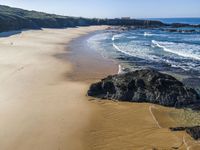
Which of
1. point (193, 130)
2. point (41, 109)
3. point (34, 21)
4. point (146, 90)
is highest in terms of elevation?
point (146, 90)

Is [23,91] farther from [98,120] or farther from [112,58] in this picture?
[112,58]

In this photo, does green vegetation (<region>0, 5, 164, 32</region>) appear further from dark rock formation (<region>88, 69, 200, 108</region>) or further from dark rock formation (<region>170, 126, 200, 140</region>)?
dark rock formation (<region>170, 126, 200, 140</region>)

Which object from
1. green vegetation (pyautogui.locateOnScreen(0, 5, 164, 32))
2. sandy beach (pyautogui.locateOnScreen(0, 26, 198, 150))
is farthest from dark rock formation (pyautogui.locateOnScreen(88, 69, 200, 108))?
green vegetation (pyautogui.locateOnScreen(0, 5, 164, 32))

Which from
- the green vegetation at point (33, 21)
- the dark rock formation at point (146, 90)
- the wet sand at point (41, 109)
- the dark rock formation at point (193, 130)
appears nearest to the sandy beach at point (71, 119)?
the wet sand at point (41, 109)

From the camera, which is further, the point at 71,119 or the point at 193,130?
the point at 71,119

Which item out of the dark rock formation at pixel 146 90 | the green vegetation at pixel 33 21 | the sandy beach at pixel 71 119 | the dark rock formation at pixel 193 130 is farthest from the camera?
the green vegetation at pixel 33 21

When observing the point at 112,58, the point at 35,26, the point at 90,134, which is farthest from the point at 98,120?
the point at 35,26

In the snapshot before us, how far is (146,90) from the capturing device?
17562 millimetres

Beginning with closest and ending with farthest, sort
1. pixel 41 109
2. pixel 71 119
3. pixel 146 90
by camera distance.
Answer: pixel 71 119, pixel 41 109, pixel 146 90

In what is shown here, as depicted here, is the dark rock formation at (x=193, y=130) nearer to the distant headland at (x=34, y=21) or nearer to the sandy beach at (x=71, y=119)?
the sandy beach at (x=71, y=119)

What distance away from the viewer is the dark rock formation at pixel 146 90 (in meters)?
16.8

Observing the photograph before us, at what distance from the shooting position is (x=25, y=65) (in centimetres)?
2781

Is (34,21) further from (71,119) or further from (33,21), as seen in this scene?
(71,119)

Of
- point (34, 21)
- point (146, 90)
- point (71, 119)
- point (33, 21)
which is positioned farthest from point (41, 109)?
point (34, 21)
